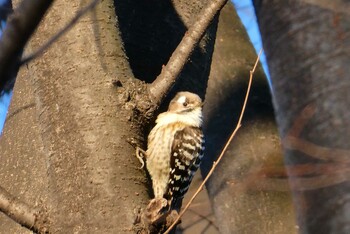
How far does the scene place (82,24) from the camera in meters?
2.70

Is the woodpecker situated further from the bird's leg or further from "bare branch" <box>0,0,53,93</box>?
"bare branch" <box>0,0,53,93</box>

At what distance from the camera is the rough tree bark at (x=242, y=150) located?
5391 mm

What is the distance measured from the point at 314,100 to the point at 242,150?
2166mm

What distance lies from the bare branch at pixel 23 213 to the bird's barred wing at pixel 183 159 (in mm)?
1560

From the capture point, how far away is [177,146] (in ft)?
14.0

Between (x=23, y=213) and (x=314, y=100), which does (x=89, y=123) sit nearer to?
(x=23, y=213)

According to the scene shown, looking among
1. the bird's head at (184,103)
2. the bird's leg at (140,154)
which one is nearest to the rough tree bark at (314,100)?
the bird's head at (184,103)

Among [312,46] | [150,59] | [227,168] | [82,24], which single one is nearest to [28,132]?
[150,59]

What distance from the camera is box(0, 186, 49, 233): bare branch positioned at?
7.94ft

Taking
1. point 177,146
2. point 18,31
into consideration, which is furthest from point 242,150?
point 18,31

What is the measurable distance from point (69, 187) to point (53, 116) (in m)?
0.27

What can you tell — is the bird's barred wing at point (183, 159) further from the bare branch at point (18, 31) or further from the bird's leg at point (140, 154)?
the bare branch at point (18, 31)

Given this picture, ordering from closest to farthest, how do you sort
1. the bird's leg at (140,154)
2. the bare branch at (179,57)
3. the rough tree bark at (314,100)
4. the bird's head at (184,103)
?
the bird's leg at (140,154), the bare branch at (179,57), the rough tree bark at (314,100), the bird's head at (184,103)

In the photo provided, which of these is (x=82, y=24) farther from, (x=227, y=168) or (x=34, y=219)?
(x=227, y=168)
